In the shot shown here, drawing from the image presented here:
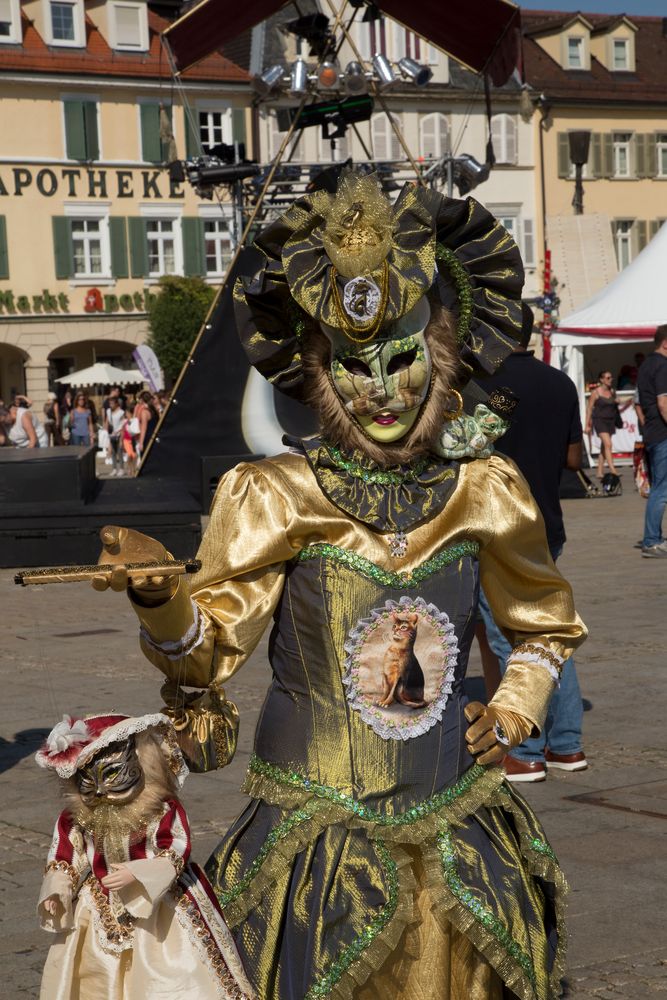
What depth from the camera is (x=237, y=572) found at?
3223mm

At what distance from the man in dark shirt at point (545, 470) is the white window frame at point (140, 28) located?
132 ft

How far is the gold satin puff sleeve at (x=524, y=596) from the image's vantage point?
342 cm

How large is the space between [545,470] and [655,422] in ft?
20.5

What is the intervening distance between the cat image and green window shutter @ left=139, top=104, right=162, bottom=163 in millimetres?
42634

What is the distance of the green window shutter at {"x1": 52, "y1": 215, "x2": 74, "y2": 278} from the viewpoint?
43.7m

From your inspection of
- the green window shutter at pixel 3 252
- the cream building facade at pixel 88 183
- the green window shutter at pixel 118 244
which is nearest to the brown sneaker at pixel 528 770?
the cream building facade at pixel 88 183

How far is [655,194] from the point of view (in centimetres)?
5206

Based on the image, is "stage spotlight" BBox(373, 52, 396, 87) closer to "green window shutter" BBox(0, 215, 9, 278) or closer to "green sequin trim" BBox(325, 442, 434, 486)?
"green sequin trim" BBox(325, 442, 434, 486)

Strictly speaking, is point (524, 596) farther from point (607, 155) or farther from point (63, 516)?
point (607, 155)

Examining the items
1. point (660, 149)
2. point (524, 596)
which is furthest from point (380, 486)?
point (660, 149)

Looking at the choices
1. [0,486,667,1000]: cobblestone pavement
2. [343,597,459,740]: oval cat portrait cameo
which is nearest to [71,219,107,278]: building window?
[0,486,667,1000]: cobblestone pavement

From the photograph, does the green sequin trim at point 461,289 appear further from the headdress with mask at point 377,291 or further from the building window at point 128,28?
the building window at point 128,28

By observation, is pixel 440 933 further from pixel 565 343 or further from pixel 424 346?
pixel 565 343

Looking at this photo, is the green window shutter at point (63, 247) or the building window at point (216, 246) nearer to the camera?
the green window shutter at point (63, 247)
